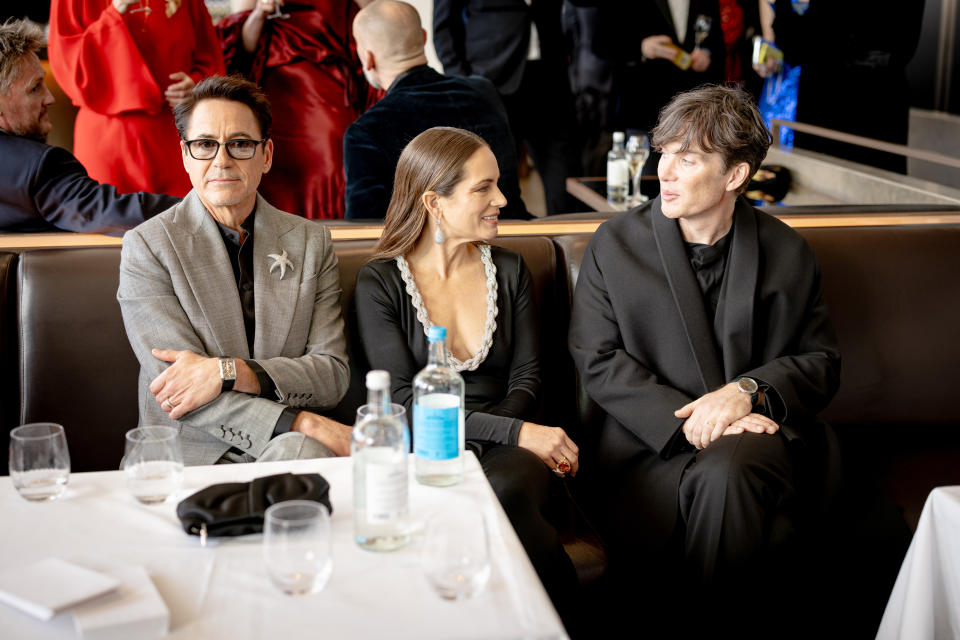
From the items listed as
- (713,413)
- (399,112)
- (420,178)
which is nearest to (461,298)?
(420,178)

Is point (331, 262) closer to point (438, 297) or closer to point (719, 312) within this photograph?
point (438, 297)

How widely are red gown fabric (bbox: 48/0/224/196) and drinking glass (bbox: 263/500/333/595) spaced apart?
2568 millimetres

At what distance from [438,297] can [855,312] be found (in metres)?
1.11

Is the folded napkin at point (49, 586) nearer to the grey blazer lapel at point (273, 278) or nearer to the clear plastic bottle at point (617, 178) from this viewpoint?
the grey blazer lapel at point (273, 278)

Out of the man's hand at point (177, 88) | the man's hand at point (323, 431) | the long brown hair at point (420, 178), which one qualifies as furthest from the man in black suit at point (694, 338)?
the man's hand at point (177, 88)

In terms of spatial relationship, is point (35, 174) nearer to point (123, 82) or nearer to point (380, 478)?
point (123, 82)

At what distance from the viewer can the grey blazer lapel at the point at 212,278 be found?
Answer: 78.5 inches

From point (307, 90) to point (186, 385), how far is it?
249 centimetres

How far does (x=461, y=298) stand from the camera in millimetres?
2234

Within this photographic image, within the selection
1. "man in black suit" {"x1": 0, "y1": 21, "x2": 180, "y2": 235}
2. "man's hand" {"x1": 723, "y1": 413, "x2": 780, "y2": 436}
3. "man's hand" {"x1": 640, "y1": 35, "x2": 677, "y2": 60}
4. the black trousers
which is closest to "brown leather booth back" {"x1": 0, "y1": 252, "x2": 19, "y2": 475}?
"man in black suit" {"x1": 0, "y1": 21, "x2": 180, "y2": 235}

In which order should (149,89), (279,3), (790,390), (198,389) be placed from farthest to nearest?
(279,3) < (149,89) < (790,390) < (198,389)

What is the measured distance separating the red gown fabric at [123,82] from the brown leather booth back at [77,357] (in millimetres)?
1260

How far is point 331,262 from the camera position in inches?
86.4

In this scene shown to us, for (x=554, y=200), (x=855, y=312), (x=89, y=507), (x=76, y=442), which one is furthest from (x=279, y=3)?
(x=89, y=507)
